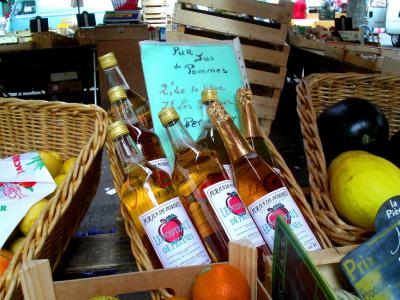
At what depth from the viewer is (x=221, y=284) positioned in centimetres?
61

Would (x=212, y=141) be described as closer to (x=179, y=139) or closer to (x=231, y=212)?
(x=179, y=139)

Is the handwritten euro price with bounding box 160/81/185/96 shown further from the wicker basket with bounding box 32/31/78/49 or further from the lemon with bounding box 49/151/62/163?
the wicker basket with bounding box 32/31/78/49

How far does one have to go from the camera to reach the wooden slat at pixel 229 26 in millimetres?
2518

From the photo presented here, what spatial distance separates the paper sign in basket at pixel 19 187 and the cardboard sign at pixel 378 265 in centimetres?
62

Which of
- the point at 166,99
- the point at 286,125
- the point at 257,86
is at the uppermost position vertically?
the point at 166,99

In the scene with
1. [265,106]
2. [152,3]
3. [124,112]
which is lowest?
[265,106]

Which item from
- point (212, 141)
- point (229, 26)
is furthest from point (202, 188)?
point (229, 26)

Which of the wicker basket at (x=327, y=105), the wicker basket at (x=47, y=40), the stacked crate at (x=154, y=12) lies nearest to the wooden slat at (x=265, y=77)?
the wicker basket at (x=327, y=105)

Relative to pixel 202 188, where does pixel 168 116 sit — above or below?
above

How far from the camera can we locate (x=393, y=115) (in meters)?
1.31

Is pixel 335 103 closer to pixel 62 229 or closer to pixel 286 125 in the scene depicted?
pixel 62 229

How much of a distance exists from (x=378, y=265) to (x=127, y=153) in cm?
49

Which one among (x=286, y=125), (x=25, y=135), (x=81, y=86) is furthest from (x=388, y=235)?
(x=81, y=86)

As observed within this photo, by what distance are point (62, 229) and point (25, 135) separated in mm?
408
